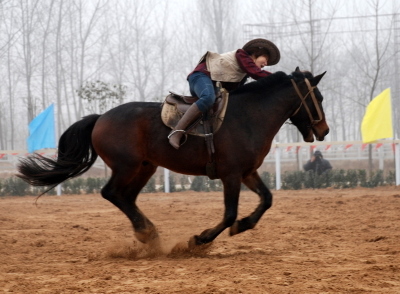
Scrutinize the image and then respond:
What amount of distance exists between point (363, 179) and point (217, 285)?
14.4m

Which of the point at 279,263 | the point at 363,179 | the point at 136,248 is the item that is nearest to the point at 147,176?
the point at 136,248

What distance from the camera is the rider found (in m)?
6.56

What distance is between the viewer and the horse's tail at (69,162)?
292 inches

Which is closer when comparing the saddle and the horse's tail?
the saddle

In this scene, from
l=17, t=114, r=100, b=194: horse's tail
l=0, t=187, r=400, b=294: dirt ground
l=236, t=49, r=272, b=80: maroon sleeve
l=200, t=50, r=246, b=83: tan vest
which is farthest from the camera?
l=17, t=114, r=100, b=194: horse's tail

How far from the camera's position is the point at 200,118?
661 cm

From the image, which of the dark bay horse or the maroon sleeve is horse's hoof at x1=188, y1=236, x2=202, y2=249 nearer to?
the dark bay horse

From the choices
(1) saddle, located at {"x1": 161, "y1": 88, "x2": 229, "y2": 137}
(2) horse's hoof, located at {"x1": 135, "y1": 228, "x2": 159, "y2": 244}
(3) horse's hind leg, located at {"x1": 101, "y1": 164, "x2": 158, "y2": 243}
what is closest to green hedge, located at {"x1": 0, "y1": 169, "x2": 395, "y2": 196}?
(3) horse's hind leg, located at {"x1": 101, "y1": 164, "x2": 158, "y2": 243}

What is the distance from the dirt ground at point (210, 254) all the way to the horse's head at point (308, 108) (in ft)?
4.51

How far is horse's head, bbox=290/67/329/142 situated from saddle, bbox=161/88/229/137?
899mm

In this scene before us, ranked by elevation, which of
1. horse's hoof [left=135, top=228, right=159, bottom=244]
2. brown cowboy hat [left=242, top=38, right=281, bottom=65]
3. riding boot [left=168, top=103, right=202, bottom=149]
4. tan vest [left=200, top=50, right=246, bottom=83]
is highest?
brown cowboy hat [left=242, top=38, right=281, bottom=65]

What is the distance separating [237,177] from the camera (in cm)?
643

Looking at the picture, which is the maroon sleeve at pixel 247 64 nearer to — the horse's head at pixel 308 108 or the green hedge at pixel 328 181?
the horse's head at pixel 308 108

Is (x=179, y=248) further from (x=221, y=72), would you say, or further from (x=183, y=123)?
(x=221, y=72)
